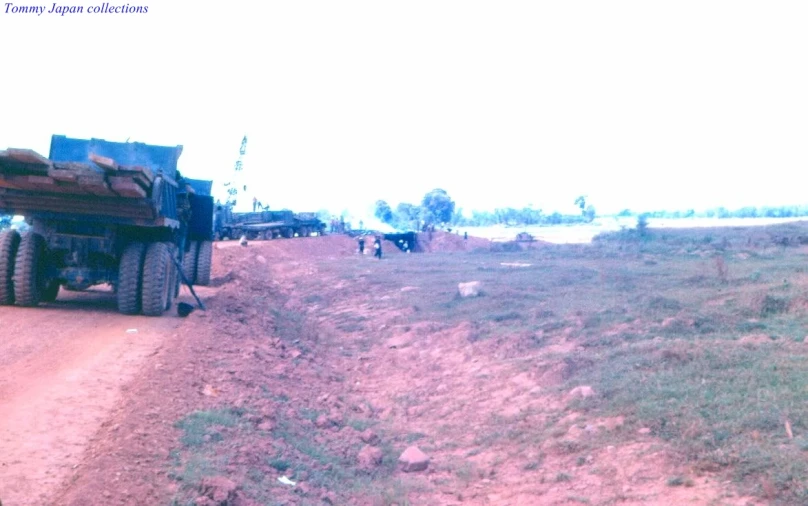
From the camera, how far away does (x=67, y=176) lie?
450 inches

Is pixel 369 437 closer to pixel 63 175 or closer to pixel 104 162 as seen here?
pixel 104 162

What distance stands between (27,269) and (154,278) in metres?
2.21

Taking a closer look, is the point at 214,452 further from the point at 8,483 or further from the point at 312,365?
the point at 312,365

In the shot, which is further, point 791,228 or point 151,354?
point 791,228

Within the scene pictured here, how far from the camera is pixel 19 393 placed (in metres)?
7.57

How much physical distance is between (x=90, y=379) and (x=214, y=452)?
7.95ft

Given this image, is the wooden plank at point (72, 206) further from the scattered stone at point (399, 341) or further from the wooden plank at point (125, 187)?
the scattered stone at point (399, 341)

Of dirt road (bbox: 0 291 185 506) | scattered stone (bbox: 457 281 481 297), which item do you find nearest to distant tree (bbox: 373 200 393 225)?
scattered stone (bbox: 457 281 481 297)

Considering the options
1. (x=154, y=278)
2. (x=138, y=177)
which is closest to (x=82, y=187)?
(x=138, y=177)

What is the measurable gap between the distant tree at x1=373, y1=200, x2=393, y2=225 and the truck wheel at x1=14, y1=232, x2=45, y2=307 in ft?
236

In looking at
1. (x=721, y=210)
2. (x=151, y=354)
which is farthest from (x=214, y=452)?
(x=721, y=210)

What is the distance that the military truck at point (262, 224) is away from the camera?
4894 cm

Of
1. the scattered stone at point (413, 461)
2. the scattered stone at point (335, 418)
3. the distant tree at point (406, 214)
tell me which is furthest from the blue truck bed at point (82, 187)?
the distant tree at point (406, 214)

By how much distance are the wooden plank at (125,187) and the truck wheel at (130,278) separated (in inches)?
64.4
